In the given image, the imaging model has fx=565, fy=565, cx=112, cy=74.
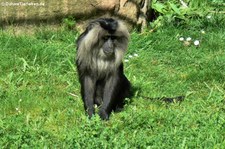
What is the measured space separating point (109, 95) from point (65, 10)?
274cm

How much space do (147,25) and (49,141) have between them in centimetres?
431

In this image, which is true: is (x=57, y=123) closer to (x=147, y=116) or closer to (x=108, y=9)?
(x=147, y=116)

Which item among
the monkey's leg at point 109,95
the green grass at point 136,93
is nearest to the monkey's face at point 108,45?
the monkey's leg at point 109,95

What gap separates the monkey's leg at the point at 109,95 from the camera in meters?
5.29

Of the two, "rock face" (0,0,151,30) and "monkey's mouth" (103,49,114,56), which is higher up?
"monkey's mouth" (103,49,114,56)

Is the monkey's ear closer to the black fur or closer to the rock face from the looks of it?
the black fur

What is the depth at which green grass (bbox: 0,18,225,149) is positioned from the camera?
445cm

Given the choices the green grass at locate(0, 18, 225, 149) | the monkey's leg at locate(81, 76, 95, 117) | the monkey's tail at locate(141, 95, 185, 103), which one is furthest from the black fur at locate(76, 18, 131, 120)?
A: the monkey's tail at locate(141, 95, 185, 103)

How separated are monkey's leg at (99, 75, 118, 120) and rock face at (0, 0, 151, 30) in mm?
2648

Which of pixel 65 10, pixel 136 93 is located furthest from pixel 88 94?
pixel 65 10

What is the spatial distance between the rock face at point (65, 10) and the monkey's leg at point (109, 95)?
2648 mm

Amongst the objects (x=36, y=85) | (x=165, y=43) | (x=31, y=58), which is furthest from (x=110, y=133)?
(x=165, y=43)

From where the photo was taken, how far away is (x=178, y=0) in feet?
29.7

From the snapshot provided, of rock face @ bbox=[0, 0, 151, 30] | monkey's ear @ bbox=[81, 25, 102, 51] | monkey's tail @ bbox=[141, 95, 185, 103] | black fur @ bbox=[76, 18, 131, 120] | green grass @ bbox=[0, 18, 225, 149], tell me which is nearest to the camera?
green grass @ bbox=[0, 18, 225, 149]
